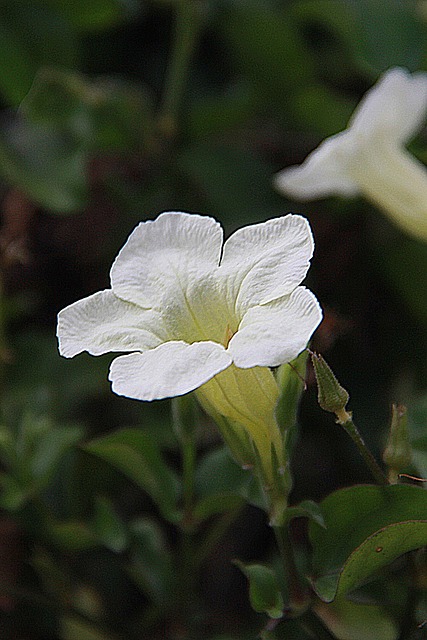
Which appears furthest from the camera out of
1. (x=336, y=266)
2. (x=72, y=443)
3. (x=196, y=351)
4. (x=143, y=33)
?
(x=143, y=33)

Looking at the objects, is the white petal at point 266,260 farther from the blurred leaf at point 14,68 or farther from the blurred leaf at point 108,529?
the blurred leaf at point 14,68

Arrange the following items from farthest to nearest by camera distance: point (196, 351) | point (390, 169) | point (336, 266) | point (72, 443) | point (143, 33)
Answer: point (143, 33)
point (336, 266)
point (390, 169)
point (72, 443)
point (196, 351)

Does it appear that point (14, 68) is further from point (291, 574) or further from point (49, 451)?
point (291, 574)

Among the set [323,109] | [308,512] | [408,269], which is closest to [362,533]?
[308,512]

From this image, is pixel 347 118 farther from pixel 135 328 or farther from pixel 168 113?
pixel 135 328

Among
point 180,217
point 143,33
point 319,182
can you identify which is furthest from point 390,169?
point 143,33

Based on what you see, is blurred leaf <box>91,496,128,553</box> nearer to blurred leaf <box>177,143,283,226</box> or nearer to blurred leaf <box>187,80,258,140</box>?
blurred leaf <box>177,143,283,226</box>

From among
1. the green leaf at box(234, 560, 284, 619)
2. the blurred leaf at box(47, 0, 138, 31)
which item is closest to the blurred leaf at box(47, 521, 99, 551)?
the green leaf at box(234, 560, 284, 619)
